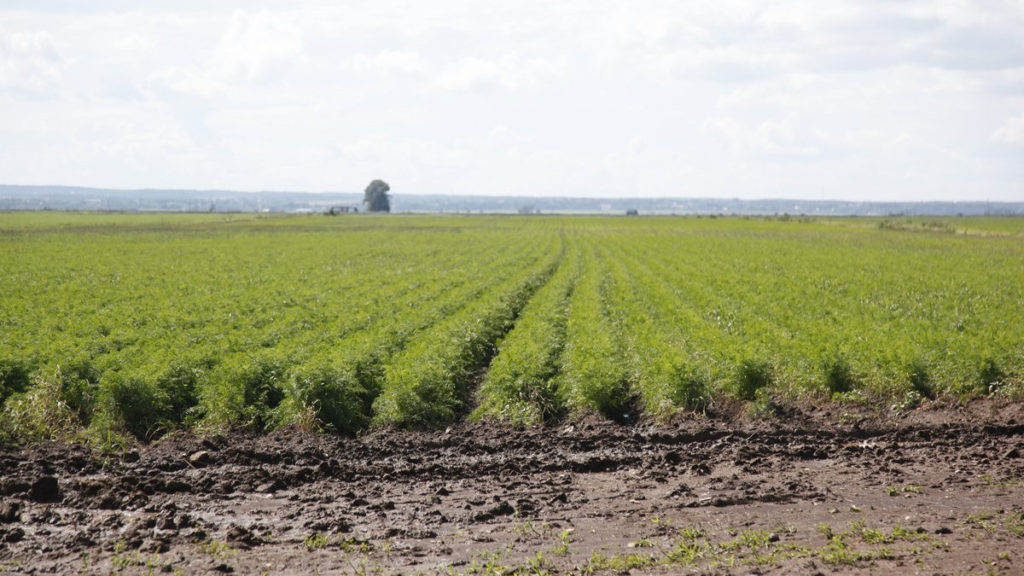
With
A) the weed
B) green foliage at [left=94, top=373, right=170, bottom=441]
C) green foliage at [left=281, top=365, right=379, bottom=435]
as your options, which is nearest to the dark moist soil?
the weed

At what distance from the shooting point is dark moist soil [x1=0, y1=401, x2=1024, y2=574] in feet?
25.1

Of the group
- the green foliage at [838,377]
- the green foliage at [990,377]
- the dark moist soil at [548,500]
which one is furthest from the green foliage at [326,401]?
the green foliage at [990,377]

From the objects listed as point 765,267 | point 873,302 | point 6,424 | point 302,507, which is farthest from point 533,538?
point 765,267

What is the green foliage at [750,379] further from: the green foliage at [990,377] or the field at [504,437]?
the green foliage at [990,377]

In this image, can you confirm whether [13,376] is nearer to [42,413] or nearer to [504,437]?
[42,413]

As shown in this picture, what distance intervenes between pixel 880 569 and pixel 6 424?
432 inches

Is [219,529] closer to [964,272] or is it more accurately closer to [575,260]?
[964,272]

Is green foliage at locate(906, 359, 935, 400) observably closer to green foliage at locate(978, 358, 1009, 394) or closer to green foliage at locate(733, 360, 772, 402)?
green foliage at locate(978, 358, 1009, 394)

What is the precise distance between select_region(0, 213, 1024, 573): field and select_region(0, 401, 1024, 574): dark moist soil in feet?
0.14

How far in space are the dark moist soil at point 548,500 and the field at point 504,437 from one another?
0.04 m

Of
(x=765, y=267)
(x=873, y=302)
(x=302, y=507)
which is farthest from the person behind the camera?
(x=765, y=267)

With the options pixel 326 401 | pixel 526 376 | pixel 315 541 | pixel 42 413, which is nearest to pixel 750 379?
pixel 526 376

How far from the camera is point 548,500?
374 inches

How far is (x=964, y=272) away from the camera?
39.2m
